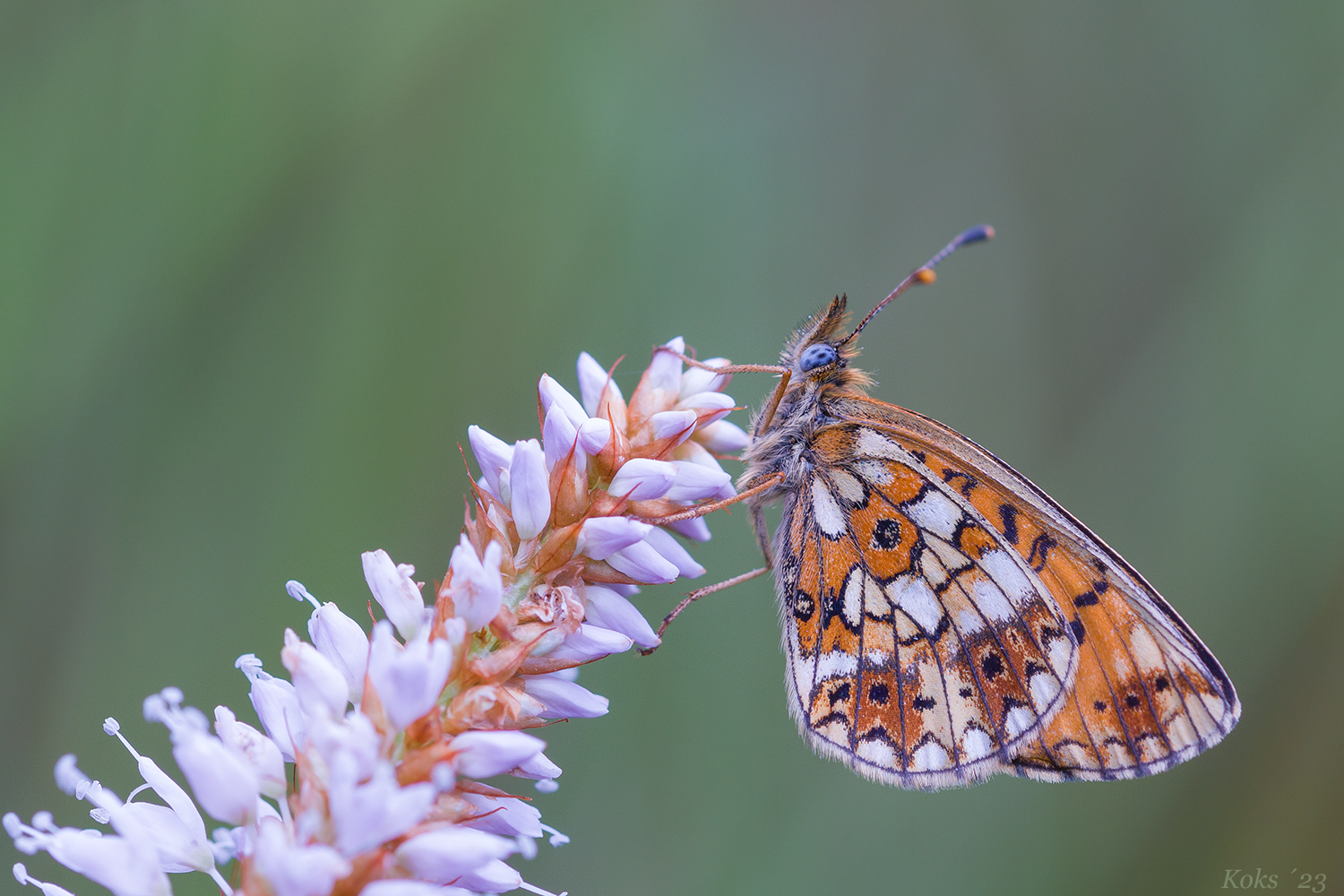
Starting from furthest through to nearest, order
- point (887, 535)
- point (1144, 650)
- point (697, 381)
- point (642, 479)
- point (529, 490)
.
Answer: point (887, 535) → point (1144, 650) → point (697, 381) → point (642, 479) → point (529, 490)

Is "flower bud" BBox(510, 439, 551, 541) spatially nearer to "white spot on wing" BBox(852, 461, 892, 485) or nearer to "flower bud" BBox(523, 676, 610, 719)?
"flower bud" BBox(523, 676, 610, 719)

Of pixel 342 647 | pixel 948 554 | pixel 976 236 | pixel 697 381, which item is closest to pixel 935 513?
pixel 948 554

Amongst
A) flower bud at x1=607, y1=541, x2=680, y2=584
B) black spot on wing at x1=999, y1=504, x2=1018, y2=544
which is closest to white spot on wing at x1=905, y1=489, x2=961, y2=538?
black spot on wing at x1=999, y1=504, x2=1018, y2=544

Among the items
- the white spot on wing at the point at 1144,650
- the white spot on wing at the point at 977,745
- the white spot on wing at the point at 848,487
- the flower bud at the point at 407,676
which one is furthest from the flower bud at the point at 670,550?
the white spot on wing at the point at 1144,650

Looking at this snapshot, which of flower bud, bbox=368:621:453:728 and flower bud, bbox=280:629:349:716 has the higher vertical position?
flower bud, bbox=280:629:349:716

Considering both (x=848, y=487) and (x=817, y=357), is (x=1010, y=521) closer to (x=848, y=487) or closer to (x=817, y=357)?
(x=848, y=487)

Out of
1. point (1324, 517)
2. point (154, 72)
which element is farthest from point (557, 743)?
point (1324, 517)

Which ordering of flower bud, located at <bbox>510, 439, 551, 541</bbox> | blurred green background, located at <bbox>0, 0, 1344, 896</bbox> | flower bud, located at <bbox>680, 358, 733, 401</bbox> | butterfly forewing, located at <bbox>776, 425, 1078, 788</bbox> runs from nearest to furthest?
flower bud, located at <bbox>510, 439, 551, 541</bbox>
flower bud, located at <bbox>680, 358, 733, 401</bbox>
butterfly forewing, located at <bbox>776, 425, 1078, 788</bbox>
blurred green background, located at <bbox>0, 0, 1344, 896</bbox>
